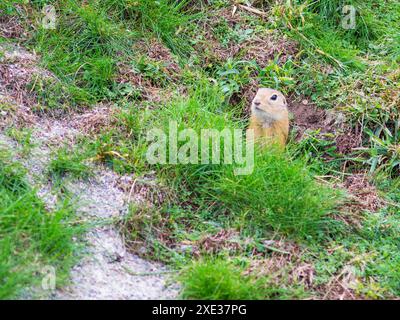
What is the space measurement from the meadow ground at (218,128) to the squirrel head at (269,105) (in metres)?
0.23

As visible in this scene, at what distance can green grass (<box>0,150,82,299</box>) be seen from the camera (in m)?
3.83

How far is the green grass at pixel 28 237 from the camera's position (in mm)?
3826

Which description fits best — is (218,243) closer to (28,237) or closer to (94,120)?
(28,237)

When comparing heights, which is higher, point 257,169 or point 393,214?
point 257,169

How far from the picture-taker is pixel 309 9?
21.6 feet

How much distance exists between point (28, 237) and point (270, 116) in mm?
2387

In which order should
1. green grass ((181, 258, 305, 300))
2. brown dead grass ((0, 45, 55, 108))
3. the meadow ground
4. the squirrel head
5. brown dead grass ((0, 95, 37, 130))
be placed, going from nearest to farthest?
green grass ((181, 258, 305, 300)), the meadow ground, brown dead grass ((0, 95, 37, 130)), brown dead grass ((0, 45, 55, 108)), the squirrel head

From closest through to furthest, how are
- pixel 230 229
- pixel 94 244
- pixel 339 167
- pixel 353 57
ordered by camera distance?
pixel 94 244
pixel 230 229
pixel 339 167
pixel 353 57

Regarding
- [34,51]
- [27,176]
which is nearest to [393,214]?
[27,176]

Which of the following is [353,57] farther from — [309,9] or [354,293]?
[354,293]

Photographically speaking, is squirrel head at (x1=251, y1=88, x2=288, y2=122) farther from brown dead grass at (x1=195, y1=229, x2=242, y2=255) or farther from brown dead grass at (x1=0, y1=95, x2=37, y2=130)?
brown dead grass at (x1=0, y1=95, x2=37, y2=130)

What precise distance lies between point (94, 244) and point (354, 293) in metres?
1.71

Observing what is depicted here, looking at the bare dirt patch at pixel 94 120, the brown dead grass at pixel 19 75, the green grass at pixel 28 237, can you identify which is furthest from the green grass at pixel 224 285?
the brown dead grass at pixel 19 75

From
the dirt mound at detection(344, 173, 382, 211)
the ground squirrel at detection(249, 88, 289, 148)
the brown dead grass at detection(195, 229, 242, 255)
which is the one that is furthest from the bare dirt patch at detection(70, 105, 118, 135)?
the dirt mound at detection(344, 173, 382, 211)
